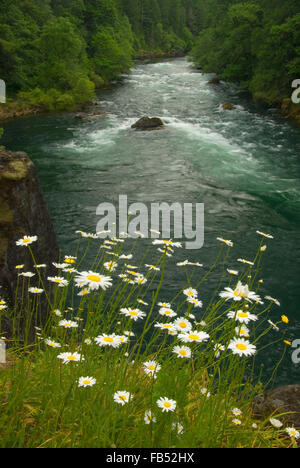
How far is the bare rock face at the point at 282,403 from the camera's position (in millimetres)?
3326

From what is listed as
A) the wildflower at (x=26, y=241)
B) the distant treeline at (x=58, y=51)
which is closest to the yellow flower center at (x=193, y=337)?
the wildflower at (x=26, y=241)

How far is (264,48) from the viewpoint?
24844 millimetres

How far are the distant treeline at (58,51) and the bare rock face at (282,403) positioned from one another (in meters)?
24.6

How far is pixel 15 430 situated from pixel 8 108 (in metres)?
24.3

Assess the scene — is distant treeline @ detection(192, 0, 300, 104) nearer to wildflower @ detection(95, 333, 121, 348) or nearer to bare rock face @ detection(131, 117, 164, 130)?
bare rock face @ detection(131, 117, 164, 130)

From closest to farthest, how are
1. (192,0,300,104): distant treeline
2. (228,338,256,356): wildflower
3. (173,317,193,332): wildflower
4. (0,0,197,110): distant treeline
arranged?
(228,338,256,356): wildflower → (173,317,193,332): wildflower → (192,0,300,104): distant treeline → (0,0,197,110): distant treeline

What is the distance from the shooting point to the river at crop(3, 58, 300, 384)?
8.54 meters

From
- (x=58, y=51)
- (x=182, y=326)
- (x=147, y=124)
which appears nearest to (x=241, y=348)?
(x=182, y=326)

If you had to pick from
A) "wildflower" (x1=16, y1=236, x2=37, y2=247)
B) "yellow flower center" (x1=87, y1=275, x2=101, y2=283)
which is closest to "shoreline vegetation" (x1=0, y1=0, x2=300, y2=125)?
"wildflower" (x1=16, y1=236, x2=37, y2=247)

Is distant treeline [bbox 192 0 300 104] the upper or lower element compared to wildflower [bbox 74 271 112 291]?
upper

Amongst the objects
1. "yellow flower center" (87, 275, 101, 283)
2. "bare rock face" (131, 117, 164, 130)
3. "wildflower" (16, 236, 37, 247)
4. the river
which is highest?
"yellow flower center" (87, 275, 101, 283)

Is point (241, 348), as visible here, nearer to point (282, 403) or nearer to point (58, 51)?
point (282, 403)

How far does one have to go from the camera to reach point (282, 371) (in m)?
5.46

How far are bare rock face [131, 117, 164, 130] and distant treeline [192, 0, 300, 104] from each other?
28.8ft
